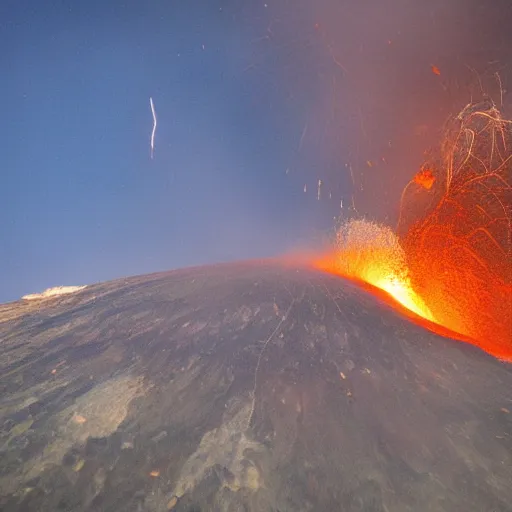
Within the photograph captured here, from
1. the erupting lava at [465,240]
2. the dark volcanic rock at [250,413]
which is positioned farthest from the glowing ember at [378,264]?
the dark volcanic rock at [250,413]

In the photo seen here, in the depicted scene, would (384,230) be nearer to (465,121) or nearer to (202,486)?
(465,121)

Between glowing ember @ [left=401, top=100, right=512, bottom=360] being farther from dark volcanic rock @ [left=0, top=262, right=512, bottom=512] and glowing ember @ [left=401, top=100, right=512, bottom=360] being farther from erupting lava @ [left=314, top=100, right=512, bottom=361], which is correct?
dark volcanic rock @ [left=0, top=262, right=512, bottom=512]

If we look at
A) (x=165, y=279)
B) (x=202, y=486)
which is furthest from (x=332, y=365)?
(x=165, y=279)

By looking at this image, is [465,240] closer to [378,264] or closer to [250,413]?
[378,264]

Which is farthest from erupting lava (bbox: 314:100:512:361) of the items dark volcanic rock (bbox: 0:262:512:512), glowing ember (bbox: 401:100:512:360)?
dark volcanic rock (bbox: 0:262:512:512)

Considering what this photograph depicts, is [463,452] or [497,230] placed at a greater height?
[497,230]

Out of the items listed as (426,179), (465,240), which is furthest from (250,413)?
(426,179)
